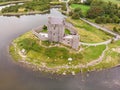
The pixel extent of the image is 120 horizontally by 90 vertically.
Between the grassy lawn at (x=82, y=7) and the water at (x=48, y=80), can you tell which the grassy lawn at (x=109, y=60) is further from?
the grassy lawn at (x=82, y=7)

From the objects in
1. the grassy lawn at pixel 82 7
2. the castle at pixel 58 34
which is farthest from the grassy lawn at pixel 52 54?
the grassy lawn at pixel 82 7

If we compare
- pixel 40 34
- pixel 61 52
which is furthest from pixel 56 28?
pixel 40 34

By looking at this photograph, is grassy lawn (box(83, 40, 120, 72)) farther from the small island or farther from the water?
the water

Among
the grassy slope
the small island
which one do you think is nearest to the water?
the small island

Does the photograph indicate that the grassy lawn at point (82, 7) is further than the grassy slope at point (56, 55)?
Yes

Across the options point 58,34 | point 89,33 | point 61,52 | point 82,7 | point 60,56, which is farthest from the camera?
point 82,7

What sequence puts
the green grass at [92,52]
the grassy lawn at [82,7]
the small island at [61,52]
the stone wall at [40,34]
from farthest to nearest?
the grassy lawn at [82,7], the stone wall at [40,34], the green grass at [92,52], the small island at [61,52]

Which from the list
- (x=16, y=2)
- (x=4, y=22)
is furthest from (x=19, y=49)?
(x=16, y=2)

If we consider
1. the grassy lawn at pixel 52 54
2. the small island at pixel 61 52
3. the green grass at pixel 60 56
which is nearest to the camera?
the small island at pixel 61 52

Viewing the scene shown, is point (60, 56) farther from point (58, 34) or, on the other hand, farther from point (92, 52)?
point (92, 52)
